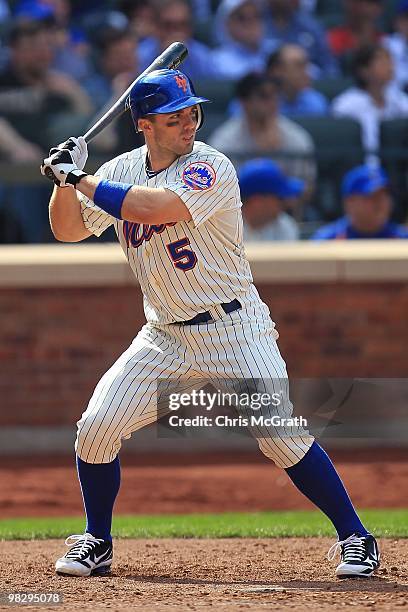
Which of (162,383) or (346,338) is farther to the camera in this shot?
(346,338)

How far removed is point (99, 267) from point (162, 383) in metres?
3.75

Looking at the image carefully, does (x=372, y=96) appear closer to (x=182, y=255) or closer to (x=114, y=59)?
(x=114, y=59)

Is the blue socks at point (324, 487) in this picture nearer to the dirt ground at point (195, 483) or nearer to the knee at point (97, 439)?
the knee at point (97, 439)

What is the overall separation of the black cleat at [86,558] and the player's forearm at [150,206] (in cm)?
122

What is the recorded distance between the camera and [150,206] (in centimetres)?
397

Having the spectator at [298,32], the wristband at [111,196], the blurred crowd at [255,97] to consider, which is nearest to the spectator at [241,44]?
the blurred crowd at [255,97]

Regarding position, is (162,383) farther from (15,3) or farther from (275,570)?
→ (15,3)

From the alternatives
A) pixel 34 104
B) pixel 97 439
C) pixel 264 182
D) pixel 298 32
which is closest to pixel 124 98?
pixel 97 439


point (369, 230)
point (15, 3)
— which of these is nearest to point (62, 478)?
point (369, 230)

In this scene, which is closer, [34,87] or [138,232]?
[138,232]

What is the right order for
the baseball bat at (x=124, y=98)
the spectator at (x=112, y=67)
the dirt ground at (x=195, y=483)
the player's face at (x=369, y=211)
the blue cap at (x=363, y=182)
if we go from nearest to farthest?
the baseball bat at (x=124, y=98) < the dirt ground at (x=195, y=483) < the blue cap at (x=363, y=182) < the player's face at (x=369, y=211) < the spectator at (x=112, y=67)

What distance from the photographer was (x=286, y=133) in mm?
8891

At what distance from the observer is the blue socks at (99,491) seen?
4.27 m

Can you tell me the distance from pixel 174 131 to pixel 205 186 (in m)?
0.27
